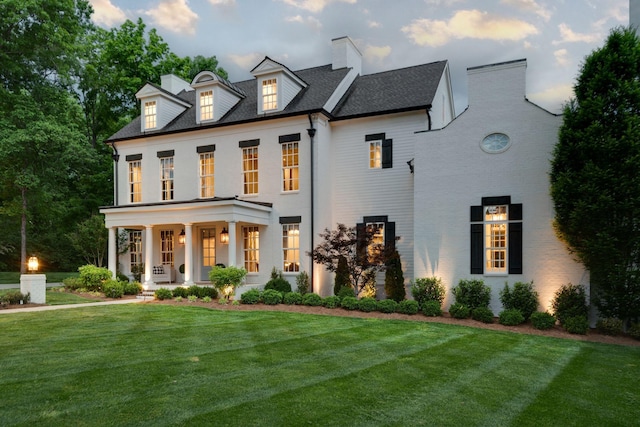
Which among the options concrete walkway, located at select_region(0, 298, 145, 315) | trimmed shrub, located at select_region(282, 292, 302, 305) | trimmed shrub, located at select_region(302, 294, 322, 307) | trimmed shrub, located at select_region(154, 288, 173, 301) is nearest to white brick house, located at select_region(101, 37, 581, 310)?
trimmed shrub, located at select_region(154, 288, 173, 301)

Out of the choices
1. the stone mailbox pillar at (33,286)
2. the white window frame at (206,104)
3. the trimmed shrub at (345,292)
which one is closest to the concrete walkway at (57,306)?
the stone mailbox pillar at (33,286)

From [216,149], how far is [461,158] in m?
10.4

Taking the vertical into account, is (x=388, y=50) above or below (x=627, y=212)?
above

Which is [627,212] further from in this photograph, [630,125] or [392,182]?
[392,182]

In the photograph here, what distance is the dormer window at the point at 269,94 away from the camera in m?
18.9

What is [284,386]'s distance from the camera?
240 inches

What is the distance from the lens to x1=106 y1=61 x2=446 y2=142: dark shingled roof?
1787 centimetres

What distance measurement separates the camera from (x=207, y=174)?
65.2 ft

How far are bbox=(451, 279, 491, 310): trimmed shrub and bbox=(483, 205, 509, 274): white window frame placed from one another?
590mm

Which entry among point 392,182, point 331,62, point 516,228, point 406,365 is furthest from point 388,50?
point 406,365

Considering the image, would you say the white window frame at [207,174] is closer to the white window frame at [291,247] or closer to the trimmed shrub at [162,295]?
the white window frame at [291,247]

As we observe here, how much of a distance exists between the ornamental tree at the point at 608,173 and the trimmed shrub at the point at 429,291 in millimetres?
3988

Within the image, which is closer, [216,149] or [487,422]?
[487,422]

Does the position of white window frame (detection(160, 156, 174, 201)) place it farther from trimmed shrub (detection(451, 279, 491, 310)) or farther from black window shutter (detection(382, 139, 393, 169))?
trimmed shrub (detection(451, 279, 491, 310))
